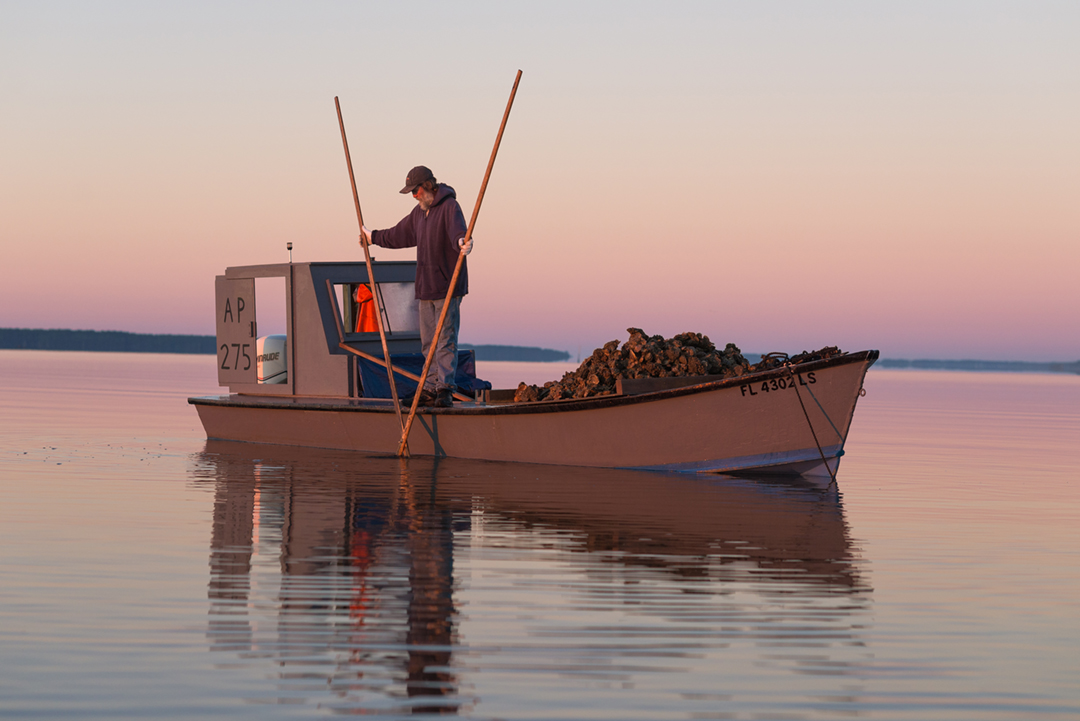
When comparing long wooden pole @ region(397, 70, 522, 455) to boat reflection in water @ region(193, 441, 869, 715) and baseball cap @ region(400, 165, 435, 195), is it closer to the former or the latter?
baseball cap @ region(400, 165, 435, 195)

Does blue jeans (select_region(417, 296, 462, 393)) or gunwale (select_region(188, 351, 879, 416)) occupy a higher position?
blue jeans (select_region(417, 296, 462, 393))

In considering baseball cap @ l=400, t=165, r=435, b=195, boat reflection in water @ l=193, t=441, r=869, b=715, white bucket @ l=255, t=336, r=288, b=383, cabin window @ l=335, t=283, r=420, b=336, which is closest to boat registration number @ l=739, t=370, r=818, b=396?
boat reflection in water @ l=193, t=441, r=869, b=715

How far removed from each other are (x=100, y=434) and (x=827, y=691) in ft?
49.3

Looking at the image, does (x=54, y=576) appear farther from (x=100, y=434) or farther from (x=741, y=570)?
(x=100, y=434)

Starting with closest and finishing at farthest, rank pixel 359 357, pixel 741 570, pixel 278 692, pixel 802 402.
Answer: pixel 278 692, pixel 741 570, pixel 802 402, pixel 359 357

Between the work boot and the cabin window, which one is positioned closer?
the work boot

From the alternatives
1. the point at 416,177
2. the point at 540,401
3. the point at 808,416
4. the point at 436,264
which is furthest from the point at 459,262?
the point at 808,416

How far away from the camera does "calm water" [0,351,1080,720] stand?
4.18 m

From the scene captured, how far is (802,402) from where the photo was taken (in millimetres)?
11289

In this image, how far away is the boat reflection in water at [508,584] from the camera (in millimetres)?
4516

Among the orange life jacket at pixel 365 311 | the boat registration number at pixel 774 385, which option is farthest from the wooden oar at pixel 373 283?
the boat registration number at pixel 774 385

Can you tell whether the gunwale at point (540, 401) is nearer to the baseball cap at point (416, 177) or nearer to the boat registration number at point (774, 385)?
the boat registration number at point (774, 385)

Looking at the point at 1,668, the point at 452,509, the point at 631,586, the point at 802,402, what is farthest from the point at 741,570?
the point at 802,402

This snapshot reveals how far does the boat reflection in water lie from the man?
7.56ft
